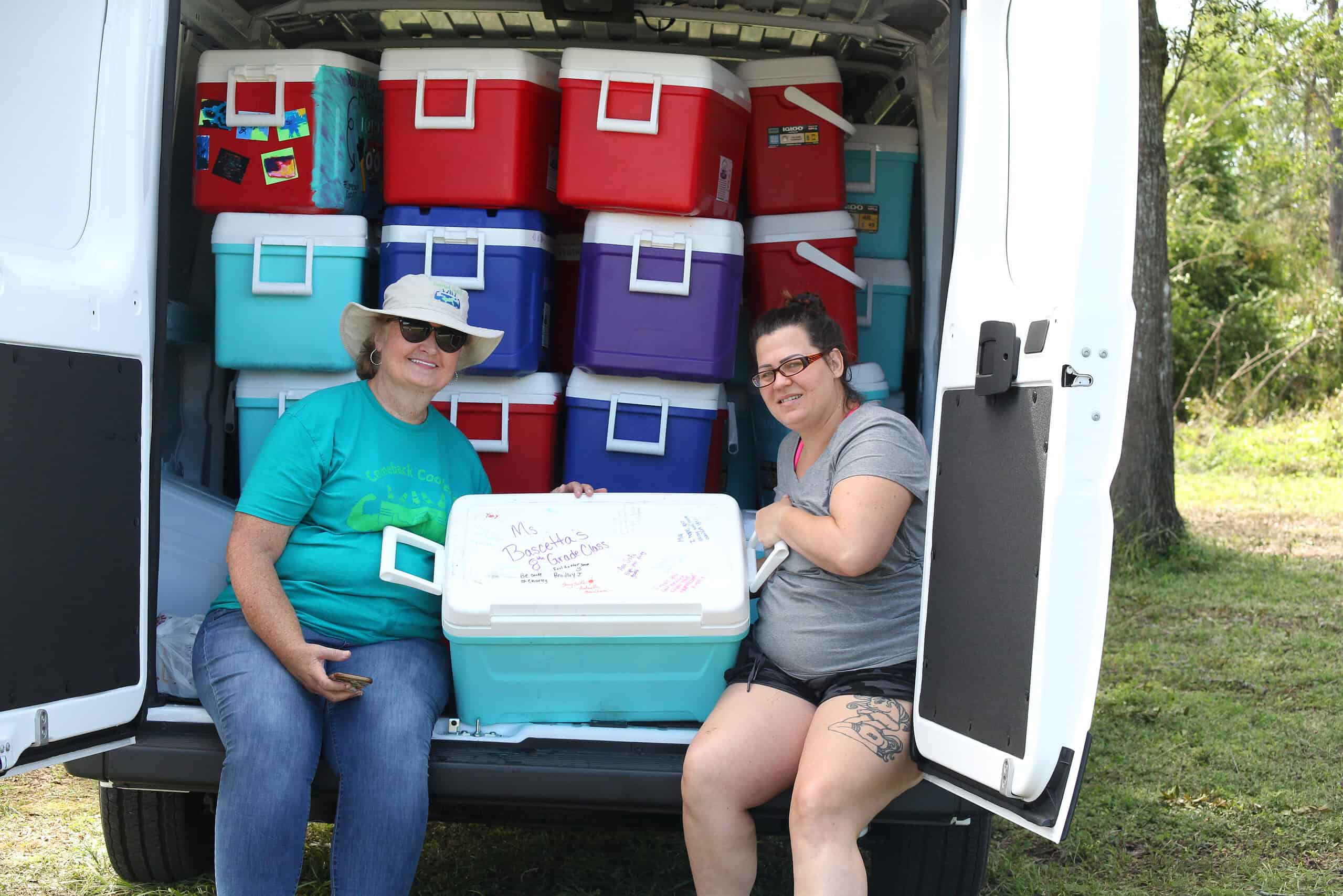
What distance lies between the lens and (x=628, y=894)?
3094mm

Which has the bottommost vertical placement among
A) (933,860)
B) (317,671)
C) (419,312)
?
(933,860)

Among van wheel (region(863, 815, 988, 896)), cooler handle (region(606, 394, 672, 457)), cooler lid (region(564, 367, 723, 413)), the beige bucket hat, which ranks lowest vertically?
van wheel (region(863, 815, 988, 896))

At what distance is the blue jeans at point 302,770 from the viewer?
2.33m

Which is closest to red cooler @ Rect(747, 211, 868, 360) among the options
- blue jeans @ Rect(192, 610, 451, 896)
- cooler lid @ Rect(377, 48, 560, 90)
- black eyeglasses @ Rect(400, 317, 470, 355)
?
cooler lid @ Rect(377, 48, 560, 90)

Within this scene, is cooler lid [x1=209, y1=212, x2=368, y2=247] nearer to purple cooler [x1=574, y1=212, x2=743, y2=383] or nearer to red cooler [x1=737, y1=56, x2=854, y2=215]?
purple cooler [x1=574, y1=212, x2=743, y2=383]

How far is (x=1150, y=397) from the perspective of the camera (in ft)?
23.8

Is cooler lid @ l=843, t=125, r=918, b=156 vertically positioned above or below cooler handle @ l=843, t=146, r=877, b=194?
above

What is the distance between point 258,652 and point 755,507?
1851mm

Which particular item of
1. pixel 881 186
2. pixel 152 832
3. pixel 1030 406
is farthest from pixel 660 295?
pixel 152 832

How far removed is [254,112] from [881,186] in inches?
75.2

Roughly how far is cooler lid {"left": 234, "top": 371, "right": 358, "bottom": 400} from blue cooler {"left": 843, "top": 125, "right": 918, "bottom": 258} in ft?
5.46

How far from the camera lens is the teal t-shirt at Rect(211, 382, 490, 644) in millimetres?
2656

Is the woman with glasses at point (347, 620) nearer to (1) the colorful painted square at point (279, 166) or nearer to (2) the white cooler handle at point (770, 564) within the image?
(2) the white cooler handle at point (770, 564)

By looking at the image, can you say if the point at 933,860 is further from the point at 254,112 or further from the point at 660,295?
the point at 254,112
